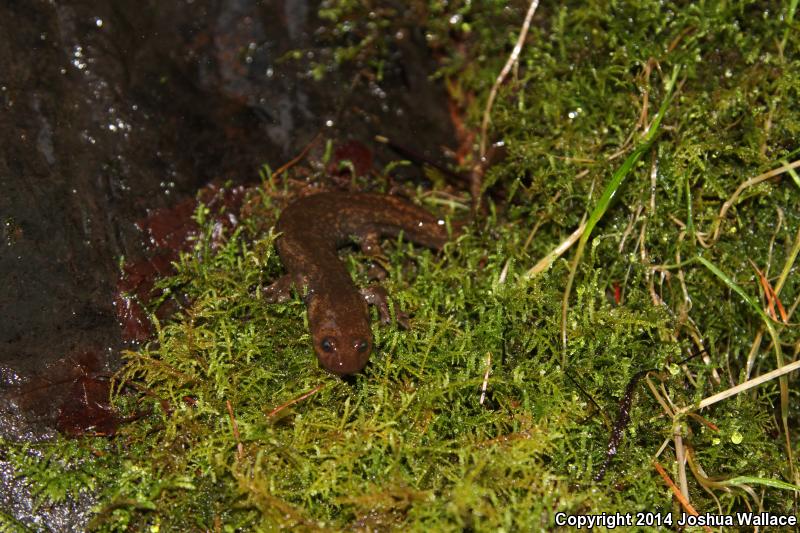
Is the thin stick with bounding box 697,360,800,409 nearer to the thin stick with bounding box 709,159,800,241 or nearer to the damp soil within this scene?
the thin stick with bounding box 709,159,800,241

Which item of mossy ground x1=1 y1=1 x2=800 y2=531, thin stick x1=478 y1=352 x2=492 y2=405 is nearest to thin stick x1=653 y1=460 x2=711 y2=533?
mossy ground x1=1 y1=1 x2=800 y2=531

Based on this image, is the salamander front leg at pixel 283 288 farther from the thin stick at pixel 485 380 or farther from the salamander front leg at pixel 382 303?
the thin stick at pixel 485 380

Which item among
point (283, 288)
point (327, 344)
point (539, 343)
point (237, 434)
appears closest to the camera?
point (237, 434)

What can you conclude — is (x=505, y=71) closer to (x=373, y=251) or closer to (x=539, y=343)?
(x=373, y=251)

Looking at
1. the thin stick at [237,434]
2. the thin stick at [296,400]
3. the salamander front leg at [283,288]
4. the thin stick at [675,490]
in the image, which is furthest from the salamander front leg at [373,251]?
the thin stick at [675,490]

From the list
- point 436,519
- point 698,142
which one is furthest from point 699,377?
point 436,519

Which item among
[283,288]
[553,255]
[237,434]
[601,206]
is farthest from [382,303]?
[601,206]

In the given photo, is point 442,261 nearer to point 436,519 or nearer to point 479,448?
point 479,448
